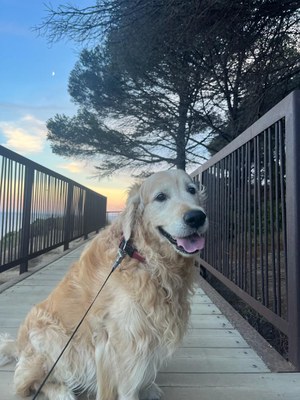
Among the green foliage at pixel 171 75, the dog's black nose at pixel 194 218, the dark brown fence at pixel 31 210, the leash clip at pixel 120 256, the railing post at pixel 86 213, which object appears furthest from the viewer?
the railing post at pixel 86 213

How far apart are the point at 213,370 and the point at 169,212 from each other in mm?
1015

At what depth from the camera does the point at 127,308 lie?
1625 millimetres

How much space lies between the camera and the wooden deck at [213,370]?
176 cm

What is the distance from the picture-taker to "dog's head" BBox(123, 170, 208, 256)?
1606 mm

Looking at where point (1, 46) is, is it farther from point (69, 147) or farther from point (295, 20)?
point (69, 147)

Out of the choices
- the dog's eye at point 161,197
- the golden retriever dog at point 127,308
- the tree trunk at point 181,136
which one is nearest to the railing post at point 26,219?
the golden retriever dog at point 127,308

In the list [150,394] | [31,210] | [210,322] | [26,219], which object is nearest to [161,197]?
[150,394]

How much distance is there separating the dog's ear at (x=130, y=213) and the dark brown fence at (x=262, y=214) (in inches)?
34.1

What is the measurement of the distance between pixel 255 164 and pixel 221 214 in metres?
1.25

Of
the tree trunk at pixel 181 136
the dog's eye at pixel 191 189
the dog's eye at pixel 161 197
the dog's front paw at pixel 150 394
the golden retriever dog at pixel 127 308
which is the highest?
the tree trunk at pixel 181 136

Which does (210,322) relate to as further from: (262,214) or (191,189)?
(191,189)

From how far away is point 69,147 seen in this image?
13977 millimetres

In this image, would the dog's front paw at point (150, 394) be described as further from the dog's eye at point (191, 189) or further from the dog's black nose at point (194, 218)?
the dog's eye at point (191, 189)

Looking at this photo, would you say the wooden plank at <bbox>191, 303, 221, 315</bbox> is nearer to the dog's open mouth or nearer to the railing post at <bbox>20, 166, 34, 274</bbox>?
the dog's open mouth
